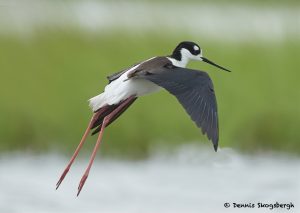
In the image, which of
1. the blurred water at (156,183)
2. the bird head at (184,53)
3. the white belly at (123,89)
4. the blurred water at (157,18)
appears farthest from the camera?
the blurred water at (157,18)

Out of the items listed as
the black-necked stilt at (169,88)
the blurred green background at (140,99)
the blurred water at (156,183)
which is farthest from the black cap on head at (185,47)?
the blurred green background at (140,99)

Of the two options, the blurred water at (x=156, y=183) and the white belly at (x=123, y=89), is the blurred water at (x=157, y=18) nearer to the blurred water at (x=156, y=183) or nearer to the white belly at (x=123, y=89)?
the blurred water at (x=156, y=183)

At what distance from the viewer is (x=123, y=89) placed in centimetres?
492

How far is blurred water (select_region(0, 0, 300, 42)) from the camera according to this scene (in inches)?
318

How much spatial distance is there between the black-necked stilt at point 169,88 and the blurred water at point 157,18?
2.75 meters

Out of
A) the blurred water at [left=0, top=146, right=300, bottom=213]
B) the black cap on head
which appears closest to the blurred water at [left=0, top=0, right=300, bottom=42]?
the blurred water at [left=0, top=146, right=300, bottom=213]

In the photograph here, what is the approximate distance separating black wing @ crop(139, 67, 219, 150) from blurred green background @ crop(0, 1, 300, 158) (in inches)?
55.3

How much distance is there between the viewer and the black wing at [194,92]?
4.32 metres

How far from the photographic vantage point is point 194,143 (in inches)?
247

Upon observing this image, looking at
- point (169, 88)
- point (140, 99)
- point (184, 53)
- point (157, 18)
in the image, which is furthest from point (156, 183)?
point (157, 18)

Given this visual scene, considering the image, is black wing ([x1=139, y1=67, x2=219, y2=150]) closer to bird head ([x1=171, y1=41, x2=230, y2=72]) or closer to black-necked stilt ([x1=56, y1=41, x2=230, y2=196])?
black-necked stilt ([x1=56, y1=41, x2=230, y2=196])

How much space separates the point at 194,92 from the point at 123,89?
1.74 ft

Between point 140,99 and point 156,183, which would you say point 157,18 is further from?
point 156,183

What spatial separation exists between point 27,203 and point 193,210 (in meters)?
0.86
